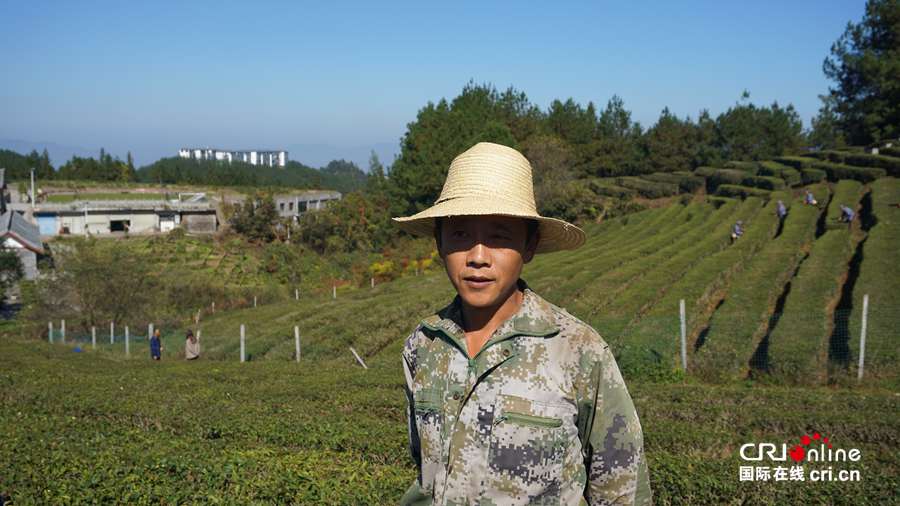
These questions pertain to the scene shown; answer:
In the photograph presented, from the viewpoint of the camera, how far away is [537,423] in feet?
7.84

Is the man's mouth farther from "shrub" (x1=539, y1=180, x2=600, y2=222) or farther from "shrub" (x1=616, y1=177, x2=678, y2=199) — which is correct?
"shrub" (x1=616, y1=177, x2=678, y2=199)

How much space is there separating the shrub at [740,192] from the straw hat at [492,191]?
3740 cm

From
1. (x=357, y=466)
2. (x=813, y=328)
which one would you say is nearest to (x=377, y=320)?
(x=813, y=328)

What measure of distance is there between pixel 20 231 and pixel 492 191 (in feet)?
173

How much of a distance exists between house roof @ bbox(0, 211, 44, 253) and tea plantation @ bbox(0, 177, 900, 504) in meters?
17.7

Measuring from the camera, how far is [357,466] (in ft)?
18.0

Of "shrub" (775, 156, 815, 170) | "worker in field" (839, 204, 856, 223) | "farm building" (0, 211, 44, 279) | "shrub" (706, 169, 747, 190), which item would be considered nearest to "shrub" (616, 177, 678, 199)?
"shrub" (706, 169, 747, 190)

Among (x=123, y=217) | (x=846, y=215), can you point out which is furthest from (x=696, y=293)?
(x=123, y=217)

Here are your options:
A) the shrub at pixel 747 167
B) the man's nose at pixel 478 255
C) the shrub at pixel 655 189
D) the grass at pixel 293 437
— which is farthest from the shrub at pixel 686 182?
the man's nose at pixel 478 255

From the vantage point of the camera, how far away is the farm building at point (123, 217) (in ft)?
195

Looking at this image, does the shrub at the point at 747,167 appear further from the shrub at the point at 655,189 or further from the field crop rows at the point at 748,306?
the field crop rows at the point at 748,306

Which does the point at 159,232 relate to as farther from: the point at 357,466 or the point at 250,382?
the point at 357,466

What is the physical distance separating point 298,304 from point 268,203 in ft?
103

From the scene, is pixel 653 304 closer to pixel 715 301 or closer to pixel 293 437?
pixel 715 301
